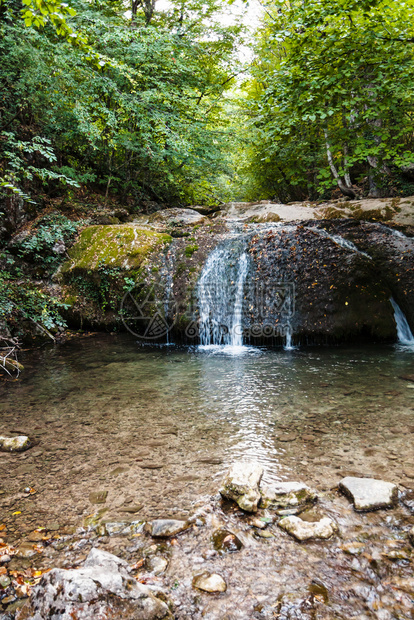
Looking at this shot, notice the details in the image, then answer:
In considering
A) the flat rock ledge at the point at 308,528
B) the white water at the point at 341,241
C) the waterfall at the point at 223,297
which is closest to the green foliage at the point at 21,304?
the waterfall at the point at 223,297

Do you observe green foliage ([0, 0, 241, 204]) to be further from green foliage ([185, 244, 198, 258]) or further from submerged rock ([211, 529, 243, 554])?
submerged rock ([211, 529, 243, 554])

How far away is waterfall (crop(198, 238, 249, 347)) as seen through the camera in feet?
25.5

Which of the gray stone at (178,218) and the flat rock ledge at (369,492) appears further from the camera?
the gray stone at (178,218)

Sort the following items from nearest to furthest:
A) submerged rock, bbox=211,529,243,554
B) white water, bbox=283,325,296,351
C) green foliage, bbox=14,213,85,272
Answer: submerged rock, bbox=211,529,243,554 < white water, bbox=283,325,296,351 < green foliage, bbox=14,213,85,272

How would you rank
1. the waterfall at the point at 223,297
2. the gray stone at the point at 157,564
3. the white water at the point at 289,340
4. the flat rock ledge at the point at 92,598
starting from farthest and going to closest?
1. the waterfall at the point at 223,297
2. the white water at the point at 289,340
3. the gray stone at the point at 157,564
4. the flat rock ledge at the point at 92,598

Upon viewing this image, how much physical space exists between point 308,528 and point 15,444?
2.74 metres

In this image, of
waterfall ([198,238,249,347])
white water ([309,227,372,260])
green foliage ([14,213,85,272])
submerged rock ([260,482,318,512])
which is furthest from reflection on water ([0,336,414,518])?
green foliage ([14,213,85,272])

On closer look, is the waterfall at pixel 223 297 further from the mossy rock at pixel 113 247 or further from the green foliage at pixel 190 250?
the mossy rock at pixel 113 247

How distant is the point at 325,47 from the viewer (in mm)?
5637

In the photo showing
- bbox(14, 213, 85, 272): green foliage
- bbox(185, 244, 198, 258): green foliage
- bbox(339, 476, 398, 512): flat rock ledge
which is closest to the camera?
bbox(339, 476, 398, 512): flat rock ledge

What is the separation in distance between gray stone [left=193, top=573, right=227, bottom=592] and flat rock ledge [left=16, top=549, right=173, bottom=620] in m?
0.23

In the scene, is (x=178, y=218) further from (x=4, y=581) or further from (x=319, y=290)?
(x=4, y=581)

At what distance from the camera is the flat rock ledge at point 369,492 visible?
2164 mm

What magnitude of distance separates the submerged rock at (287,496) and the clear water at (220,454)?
13cm
